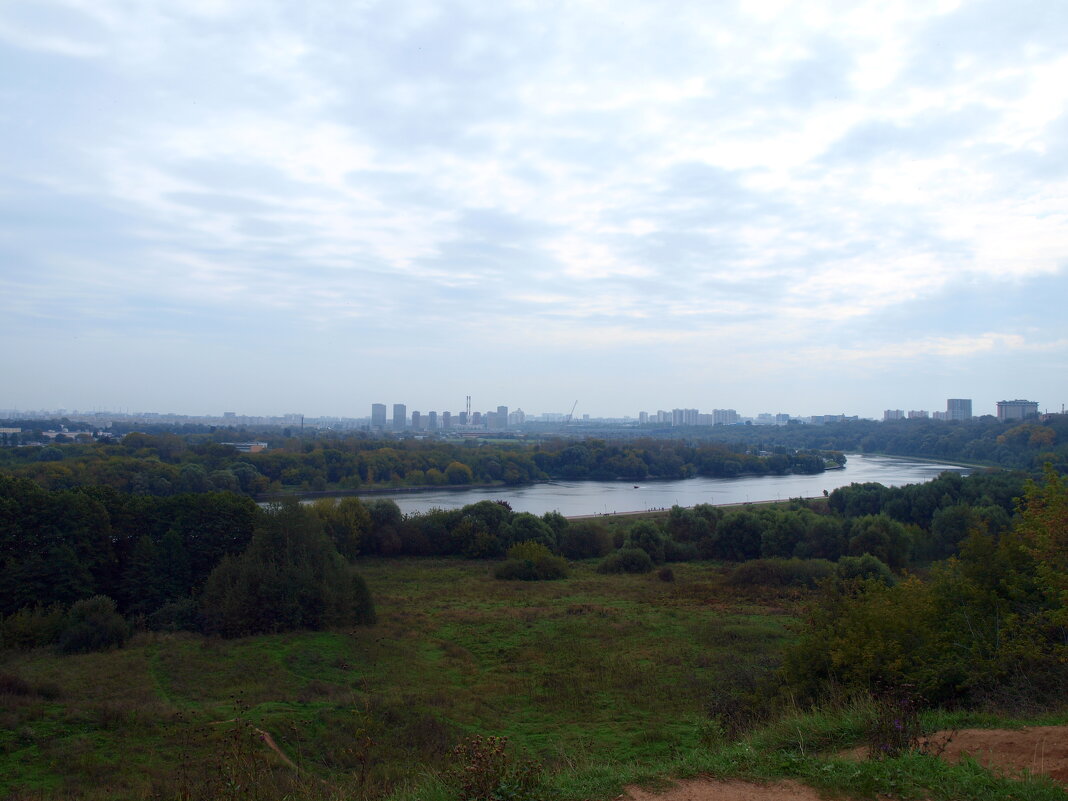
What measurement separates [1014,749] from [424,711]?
518cm

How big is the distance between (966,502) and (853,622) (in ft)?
65.2

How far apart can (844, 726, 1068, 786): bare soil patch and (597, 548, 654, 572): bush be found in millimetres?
16581

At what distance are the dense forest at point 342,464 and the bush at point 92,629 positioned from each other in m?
12.1

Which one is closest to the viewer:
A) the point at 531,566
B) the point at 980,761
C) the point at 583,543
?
the point at 980,761

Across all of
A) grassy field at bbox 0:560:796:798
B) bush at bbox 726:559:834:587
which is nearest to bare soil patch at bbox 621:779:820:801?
grassy field at bbox 0:560:796:798

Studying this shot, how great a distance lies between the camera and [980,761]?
3076 millimetres

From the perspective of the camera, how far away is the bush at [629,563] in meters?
19.9

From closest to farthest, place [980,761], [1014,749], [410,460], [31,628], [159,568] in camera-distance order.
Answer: [980,761]
[1014,749]
[31,628]
[159,568]
[410,460]

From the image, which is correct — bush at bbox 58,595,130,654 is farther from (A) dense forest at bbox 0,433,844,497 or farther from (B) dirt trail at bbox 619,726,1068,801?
(A) dense forest at bbox 0,433,844,497

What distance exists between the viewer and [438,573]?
18891 mm

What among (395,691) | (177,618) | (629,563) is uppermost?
(395,691)

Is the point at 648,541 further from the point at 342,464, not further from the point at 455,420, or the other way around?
the point at 455,420

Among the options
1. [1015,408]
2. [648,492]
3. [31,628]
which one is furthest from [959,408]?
[31,628]

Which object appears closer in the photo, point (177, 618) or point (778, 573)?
point (177, 618)
